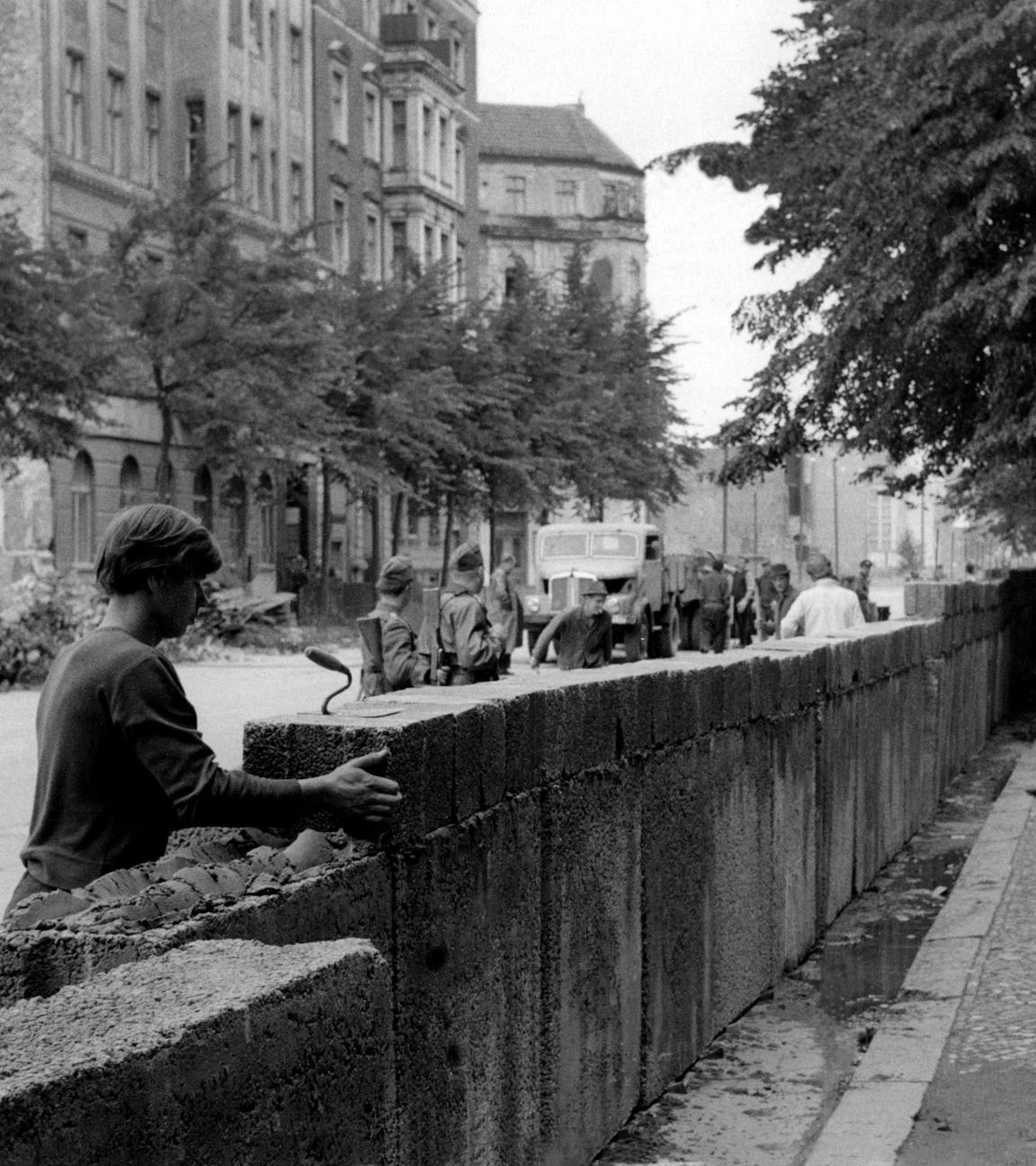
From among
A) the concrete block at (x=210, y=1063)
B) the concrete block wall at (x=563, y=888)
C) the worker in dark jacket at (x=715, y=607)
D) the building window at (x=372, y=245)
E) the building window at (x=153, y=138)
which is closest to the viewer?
the concrete block at (x=210, y=1063)

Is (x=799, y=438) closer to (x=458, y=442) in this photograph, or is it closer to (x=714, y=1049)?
(x=714, y=1049)

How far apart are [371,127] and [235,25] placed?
44.0ft

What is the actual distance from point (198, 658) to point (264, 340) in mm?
6587

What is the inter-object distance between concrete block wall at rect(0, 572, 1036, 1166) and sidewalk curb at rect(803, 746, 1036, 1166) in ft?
1.86

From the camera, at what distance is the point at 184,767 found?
4.07 meters

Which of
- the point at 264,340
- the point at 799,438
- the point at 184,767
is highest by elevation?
the point at 264,340

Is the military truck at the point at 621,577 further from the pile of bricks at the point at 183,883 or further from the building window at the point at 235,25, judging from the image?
the pile of bricks at the point at 183,883

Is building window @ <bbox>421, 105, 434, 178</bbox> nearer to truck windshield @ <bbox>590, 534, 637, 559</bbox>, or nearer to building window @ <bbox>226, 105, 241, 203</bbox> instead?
building window @ <bbox>226, 105, 241, 203</bbox>

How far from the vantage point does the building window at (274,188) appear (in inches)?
2192

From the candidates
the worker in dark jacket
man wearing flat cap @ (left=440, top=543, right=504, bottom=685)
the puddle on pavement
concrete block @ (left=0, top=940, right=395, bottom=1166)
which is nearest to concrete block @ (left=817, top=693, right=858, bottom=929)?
the puddle on pavement

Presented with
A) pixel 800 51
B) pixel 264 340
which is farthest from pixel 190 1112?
pixel 264 340

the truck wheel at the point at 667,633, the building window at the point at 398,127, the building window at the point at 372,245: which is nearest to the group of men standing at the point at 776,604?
the truck wheel at the point at 667,633

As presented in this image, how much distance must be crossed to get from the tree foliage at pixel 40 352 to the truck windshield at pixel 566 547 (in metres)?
8.73

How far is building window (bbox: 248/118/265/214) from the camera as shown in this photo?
5409 centimetres
